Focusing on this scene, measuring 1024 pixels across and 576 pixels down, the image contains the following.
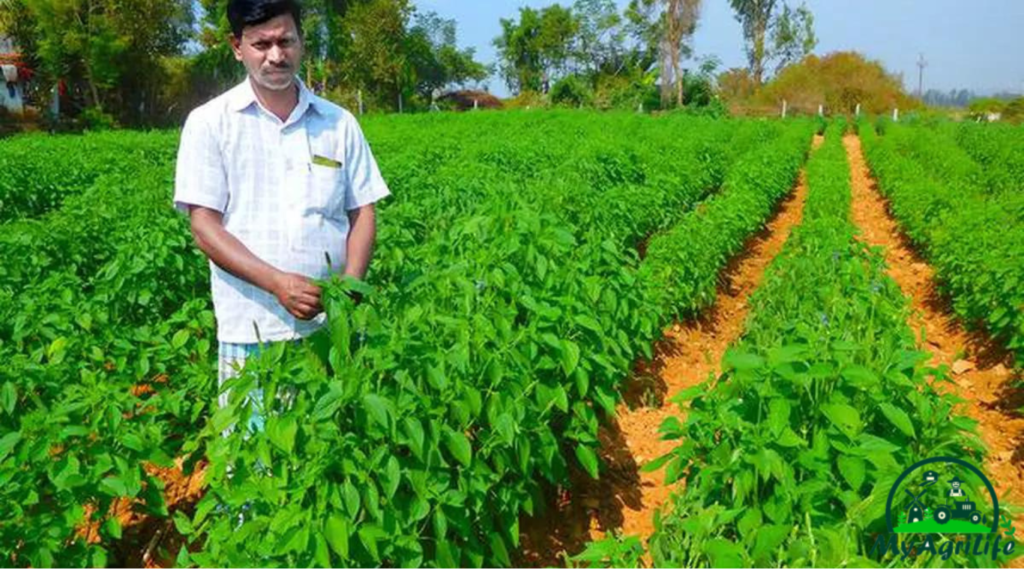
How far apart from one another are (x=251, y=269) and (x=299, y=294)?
0.58 ft

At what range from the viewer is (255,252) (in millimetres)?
2445

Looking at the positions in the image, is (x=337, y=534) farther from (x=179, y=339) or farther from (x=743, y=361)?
(x=179, y=339)

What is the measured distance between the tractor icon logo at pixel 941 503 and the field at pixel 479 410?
0.07 metres

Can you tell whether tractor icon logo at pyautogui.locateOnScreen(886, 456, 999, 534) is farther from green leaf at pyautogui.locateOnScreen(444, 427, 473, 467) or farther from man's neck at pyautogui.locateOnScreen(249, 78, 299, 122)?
man's neck at pyautogui.locateOnScreen(249, 78, 299, 122)

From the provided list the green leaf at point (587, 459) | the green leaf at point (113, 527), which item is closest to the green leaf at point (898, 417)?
the green leaf at point (587, 459)

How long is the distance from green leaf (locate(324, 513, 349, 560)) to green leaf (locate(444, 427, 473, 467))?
1.30ft

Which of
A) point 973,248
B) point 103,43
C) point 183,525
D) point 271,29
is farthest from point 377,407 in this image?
point 103,43

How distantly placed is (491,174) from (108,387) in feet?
18.7

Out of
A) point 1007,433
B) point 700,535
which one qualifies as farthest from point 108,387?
point 1007,433

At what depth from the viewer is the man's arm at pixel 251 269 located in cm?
227

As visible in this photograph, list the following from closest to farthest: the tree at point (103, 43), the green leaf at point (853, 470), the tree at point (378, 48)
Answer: the green leaf at point (853, 470), the tree at point (103, 43), the tree at point (378, 48)

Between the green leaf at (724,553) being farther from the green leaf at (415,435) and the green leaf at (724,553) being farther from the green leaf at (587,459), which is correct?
the green leaf at (587,459)

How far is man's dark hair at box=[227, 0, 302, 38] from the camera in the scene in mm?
2268
